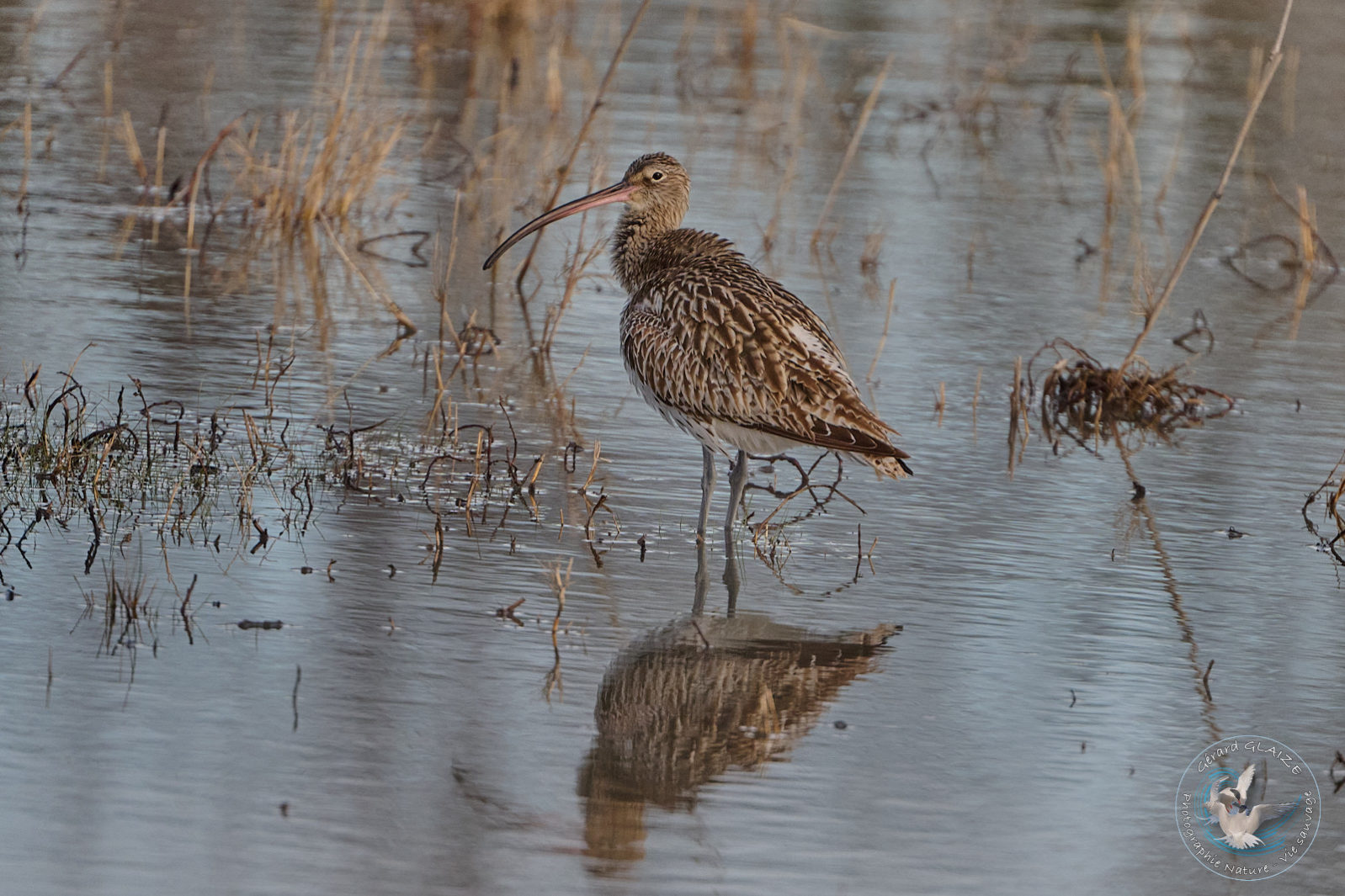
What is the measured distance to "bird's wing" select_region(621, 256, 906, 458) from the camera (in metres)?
6.57

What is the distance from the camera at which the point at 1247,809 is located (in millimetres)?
4754

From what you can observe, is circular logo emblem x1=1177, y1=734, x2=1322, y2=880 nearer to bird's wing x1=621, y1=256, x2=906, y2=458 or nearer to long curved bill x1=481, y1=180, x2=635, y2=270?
bird's wing x1=621, y1=256, x2=906, y2=458

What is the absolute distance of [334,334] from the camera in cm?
959

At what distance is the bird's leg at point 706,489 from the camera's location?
686 centimetres

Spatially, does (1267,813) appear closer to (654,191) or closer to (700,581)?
(700,581)

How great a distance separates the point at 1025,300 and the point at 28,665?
303 inches

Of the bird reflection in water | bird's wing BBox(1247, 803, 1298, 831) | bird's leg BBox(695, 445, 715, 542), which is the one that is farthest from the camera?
bird's leg BBox(695, 445, 715, 542)

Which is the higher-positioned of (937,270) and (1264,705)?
(937,270)

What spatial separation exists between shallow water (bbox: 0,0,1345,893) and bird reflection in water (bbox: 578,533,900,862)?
16 millimetres

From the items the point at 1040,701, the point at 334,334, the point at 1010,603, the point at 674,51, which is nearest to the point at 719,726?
the point at 1040,701

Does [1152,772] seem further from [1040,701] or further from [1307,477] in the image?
[1307,477]

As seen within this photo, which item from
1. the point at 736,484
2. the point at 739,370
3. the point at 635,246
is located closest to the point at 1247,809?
the point at 739,370

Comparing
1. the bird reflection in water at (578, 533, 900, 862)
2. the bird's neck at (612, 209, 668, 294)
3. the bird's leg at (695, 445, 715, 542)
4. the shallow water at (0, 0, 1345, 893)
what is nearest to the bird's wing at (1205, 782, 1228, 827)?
the shallow water at (0, 0, 1345, 893)

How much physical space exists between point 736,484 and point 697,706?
2.02 meters
